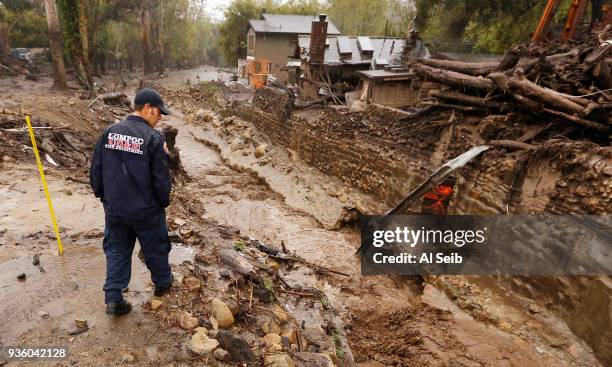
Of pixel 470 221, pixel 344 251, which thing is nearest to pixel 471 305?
pixel 470 221

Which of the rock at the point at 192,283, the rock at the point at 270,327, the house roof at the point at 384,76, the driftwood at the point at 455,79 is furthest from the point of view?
the house roof at the point at 384,76

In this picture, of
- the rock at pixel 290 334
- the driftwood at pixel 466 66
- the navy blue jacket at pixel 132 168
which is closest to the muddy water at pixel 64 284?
the navy blue jacket at pixel 132 168

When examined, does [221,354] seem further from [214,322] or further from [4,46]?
[4,46]

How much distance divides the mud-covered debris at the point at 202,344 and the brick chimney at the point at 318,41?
15054mm

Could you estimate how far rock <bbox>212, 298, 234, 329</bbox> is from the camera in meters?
3.34

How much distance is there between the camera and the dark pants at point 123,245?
10.2ft

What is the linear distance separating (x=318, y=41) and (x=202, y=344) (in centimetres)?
1542

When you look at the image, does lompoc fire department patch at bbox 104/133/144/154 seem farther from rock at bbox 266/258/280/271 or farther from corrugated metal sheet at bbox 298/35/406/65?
corrugated metal sheet at bbox 298/35/406/65

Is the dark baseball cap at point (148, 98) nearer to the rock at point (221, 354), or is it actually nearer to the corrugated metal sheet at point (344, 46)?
the rock at point (221, 354)

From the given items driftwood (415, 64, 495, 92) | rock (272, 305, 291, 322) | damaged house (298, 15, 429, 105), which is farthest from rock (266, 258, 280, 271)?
damaged house (298, 15, 429, 105)

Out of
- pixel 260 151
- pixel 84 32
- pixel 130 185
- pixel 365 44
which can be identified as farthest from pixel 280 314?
pixel 84 32

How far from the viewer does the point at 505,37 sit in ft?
49.8

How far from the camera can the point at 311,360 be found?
3.24 m

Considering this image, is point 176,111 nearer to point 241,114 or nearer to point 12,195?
point 241,114
